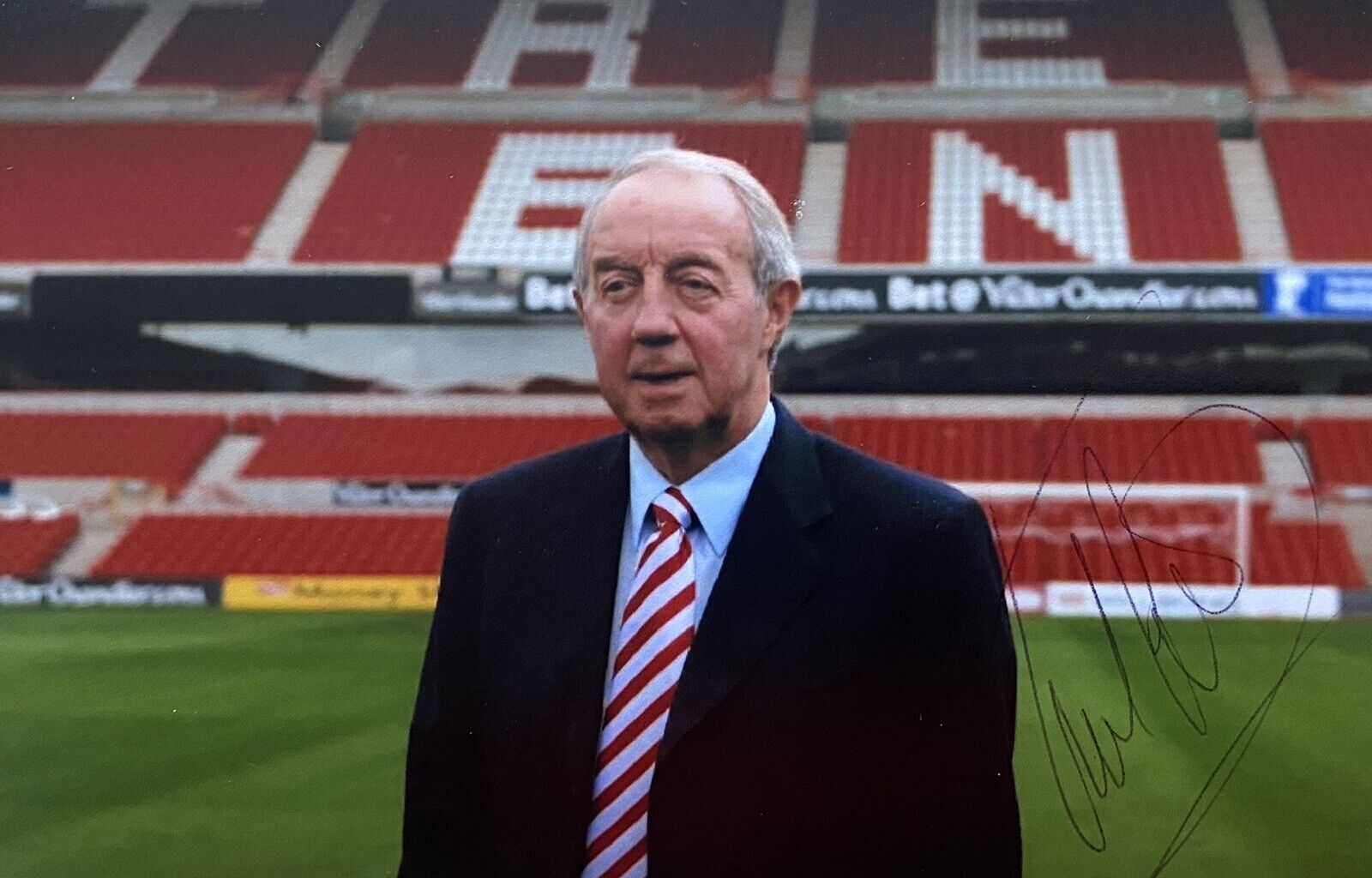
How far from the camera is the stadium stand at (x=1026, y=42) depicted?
3.82 m

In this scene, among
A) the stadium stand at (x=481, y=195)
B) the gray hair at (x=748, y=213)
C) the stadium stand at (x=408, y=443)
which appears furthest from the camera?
the stadium stand at (x=408, y=443)

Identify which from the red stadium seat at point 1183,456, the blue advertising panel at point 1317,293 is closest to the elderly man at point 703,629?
the red stadium seat at point 1183,456

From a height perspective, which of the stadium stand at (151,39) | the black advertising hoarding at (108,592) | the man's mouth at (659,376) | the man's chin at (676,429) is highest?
the stadium stand at (151,39)

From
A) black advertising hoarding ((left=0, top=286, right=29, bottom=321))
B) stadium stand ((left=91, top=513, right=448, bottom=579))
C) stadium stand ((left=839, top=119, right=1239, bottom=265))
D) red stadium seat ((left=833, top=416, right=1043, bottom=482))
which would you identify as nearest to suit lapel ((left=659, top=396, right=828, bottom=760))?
red stadium seat ((left=833, top=416, right=1043, bottom=482))

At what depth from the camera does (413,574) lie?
8297 millimetres

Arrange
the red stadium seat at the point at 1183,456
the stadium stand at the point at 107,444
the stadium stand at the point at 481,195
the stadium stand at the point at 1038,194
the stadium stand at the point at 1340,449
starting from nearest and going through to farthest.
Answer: the stadium stand at the point at 1340,449 < the red stadium seat at the point at 1183,456 < the stadium stand at the point at 481,195 < the stadium stand at the point at 1038,194 < the stadium stand at the point at 107,444

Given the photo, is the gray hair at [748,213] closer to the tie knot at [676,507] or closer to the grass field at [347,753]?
the tie knot at [676,507]

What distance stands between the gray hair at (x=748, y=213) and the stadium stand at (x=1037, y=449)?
3792mm

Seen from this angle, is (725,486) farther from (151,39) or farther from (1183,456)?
(1183,456)

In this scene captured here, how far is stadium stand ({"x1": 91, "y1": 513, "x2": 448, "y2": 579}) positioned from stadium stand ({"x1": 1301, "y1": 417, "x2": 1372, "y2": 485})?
198 inches

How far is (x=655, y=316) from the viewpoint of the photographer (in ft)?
4.54

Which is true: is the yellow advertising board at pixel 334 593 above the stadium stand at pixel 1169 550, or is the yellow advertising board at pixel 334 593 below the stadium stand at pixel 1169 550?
below

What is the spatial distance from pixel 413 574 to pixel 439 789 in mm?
6908

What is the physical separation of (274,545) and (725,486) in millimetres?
8036
